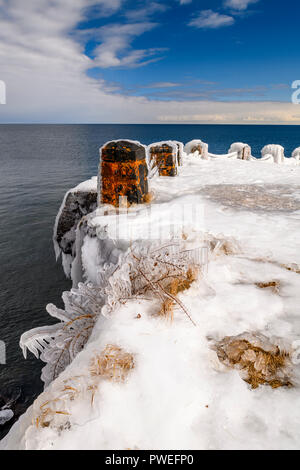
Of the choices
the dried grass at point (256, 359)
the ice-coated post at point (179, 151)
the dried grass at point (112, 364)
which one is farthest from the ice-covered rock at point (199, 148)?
the dried grass at point (112, 364)

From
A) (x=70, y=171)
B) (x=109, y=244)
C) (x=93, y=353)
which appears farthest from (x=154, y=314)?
(x=70, y=171)

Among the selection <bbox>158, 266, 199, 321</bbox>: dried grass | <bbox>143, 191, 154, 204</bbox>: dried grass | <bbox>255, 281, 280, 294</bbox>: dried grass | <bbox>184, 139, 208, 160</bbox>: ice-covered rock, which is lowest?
<bbox>255, 281, 280, 294</bbox>: dried grass

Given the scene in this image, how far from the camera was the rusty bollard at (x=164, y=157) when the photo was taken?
7.74m

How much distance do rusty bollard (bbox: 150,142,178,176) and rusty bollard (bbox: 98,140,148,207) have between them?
9.37 feet

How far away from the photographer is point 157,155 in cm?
796

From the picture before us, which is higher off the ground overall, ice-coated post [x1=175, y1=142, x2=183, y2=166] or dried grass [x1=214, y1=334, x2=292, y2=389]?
ice-coated post [x1=175, y1=142, x2=183, y2=166]

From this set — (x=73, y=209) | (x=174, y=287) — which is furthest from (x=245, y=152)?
(x=174, y=287)

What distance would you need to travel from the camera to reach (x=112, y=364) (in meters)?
1.45

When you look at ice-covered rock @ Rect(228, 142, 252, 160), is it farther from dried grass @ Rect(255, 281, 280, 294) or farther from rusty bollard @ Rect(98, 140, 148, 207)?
dried grass @ Rect(255, 281, 280, 294)

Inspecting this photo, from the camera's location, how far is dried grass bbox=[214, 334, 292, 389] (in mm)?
1540

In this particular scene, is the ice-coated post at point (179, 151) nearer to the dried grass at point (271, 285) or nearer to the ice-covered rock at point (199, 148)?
the ice-covered rock at point (199, 148)

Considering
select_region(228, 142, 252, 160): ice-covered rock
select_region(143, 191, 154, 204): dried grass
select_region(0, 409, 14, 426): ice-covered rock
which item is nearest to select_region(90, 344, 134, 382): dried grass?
select_region(143, 191, 154, 204): dried grass

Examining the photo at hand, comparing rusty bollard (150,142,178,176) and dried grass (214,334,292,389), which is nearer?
dried grass (214,334,292,389)

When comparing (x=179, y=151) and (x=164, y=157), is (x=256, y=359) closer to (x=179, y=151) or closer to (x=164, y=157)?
(x=164, y=157)
